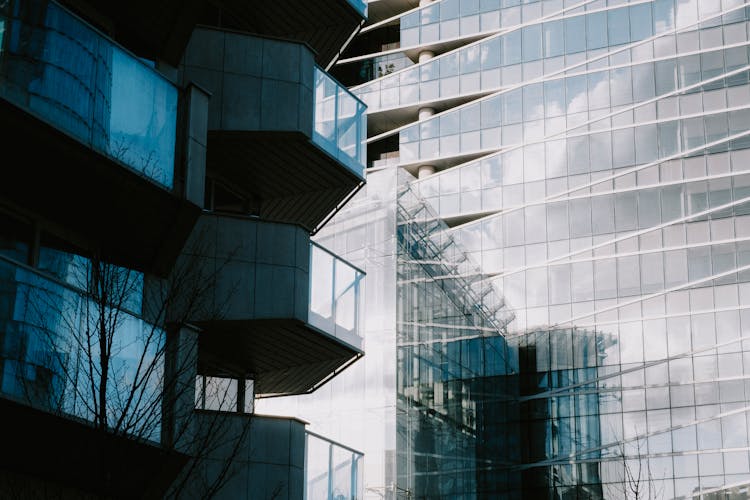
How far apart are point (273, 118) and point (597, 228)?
1709 inches

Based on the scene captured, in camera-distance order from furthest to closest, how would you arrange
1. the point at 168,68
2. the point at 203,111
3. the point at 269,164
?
the point at 269,164, the point at 168,68, the point at 203,111

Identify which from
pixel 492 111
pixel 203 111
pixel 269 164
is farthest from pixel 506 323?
pixel 203 111

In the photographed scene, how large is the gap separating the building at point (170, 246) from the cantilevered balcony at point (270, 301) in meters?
0.03

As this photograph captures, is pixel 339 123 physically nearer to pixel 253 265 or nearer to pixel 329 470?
pixel 253 265

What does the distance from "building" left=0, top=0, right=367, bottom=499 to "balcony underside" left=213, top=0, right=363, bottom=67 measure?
0.04m

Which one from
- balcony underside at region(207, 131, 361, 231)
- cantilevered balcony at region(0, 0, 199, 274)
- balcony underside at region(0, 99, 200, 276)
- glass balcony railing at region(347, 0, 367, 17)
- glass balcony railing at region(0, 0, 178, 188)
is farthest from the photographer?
glass balcony railing at region(347, 0, 367, 17)

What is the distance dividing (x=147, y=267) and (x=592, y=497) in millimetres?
42505

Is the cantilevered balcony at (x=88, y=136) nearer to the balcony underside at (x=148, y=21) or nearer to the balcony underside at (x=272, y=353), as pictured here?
the balcony underside at (x=148, y=21)

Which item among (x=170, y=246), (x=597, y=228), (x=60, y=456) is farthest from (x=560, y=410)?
(x=60, y=456)

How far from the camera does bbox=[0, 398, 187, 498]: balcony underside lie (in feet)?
37.9

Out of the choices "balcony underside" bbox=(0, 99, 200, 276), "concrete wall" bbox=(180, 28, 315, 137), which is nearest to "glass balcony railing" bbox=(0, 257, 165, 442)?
"balcony underside" bbox=(0, 99, 200, 276)

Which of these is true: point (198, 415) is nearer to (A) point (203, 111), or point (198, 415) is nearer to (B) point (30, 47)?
(A) point (203, 111)

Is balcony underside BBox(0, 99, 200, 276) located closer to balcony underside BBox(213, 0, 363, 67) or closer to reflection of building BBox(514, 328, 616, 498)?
balcony underside BBox(213, 0, 363, 67)

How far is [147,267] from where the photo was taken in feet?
51.2
